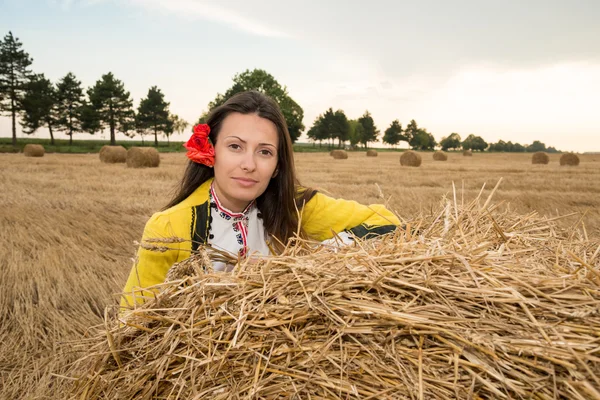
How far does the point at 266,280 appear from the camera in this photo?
A: 132 centimetres

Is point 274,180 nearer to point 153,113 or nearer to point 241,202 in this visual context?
point 241,202

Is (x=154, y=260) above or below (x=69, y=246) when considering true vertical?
above

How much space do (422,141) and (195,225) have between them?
307ft

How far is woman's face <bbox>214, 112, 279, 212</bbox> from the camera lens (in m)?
2.23

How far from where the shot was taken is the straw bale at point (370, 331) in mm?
1041

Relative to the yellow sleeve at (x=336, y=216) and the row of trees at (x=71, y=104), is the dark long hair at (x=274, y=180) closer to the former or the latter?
the yellow sleeve at (x=336, y=216)

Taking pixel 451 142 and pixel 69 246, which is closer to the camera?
pixel 69 246

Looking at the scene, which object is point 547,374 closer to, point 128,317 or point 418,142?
point 128,317

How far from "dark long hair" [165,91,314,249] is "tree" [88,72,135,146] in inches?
2132

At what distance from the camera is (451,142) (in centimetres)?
9338

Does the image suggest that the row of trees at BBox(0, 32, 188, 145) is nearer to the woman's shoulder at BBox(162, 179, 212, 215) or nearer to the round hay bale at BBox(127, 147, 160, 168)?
the round hay bale at BBox(127, 147, 160, 168)

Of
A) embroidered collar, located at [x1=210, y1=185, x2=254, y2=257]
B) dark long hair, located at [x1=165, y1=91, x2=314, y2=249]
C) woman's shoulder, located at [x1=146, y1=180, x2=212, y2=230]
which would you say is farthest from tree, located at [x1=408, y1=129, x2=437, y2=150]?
woman's shoulder, located at [x1=146, y1=180, x2=212, y2=230]

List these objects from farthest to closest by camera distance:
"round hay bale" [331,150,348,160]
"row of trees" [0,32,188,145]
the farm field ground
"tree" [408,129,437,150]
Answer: "tree" [408,129,437,150]
"row of trees" [0,32,188,145]
"round hay bale" [331,150,348,160]
the farm field ground

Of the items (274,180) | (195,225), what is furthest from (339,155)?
(195,225)
